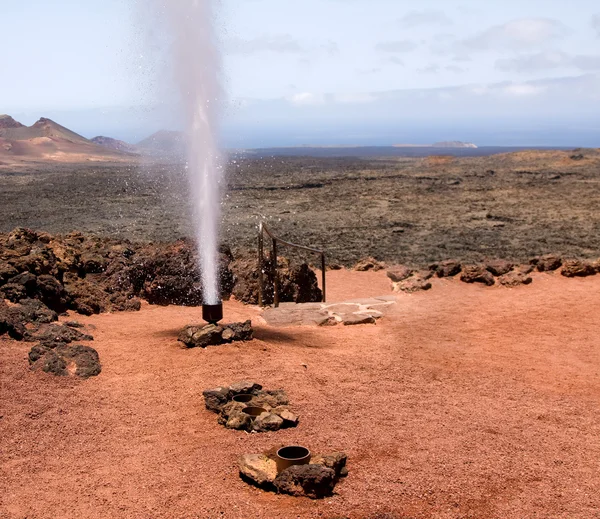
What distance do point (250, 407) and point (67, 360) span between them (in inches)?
94.1

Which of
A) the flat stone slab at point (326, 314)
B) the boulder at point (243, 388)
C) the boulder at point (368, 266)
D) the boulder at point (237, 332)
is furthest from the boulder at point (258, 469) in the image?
the boulder at point (368, 266)

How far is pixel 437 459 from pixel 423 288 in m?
7.64

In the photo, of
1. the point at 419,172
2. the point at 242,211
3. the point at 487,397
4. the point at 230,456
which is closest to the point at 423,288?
the point at 487,397

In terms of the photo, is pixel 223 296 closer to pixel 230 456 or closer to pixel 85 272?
pixel 85 272

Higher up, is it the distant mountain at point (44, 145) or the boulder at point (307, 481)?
the distant mountain at point (44, 145)

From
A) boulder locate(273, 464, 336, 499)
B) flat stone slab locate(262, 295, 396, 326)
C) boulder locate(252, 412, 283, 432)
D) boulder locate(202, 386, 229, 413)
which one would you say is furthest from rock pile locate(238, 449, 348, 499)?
flat stone slab locate(262, 295, 396, 326)

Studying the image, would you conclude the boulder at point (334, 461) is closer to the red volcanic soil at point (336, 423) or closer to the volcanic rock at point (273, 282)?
the red volcanic soil at point (336, 423)

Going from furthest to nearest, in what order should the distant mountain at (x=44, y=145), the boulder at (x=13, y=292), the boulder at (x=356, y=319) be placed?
the distant mountain at (x=44, y=145)
the boulder at (x=356, y=319)
the boulder at (x=13, y=292)

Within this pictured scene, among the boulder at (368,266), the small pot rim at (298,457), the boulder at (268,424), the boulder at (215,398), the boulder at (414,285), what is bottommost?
the boulder at (368,266)

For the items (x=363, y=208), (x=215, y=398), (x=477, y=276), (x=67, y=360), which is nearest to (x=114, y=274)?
(x=67, y=360)

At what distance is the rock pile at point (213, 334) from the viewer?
893 centimetres

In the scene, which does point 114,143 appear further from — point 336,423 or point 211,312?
point 336,423

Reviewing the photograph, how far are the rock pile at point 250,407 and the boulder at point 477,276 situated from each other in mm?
7613

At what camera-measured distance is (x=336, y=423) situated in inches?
272
